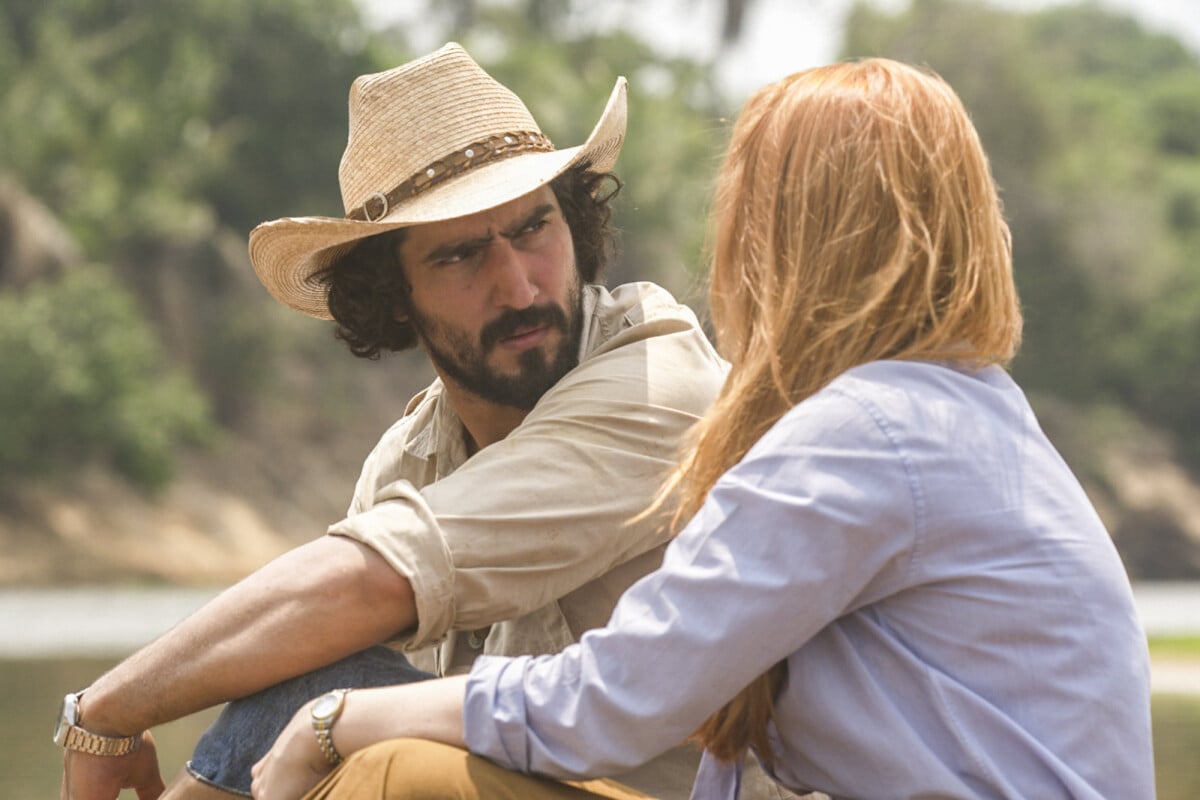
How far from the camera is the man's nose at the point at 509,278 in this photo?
9.80 ft

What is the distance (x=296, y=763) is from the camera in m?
2.13

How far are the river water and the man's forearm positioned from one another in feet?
10.1

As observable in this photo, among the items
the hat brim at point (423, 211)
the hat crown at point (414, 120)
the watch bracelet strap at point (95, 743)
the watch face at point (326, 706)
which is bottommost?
the watch bracelet strap at point (95, 743)

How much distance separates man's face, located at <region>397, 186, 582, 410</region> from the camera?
9.80ft

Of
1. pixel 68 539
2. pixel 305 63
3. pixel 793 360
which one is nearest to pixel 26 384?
pixel 68 539

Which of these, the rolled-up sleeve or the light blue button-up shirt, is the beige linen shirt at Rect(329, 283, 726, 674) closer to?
the rolled-up sleeve

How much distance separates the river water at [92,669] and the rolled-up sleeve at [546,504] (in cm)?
322

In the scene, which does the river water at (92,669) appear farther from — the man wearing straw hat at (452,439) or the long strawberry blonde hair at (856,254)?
the long strawberry blonde hair at (856,254)

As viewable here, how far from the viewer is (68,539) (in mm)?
19531

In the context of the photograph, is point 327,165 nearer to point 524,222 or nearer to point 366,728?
point 524,222

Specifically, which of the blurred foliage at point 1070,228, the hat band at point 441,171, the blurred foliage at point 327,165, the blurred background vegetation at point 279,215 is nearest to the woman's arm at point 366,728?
the hat band at point 441,171

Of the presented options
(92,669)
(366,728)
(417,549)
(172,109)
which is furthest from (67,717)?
(172,109)

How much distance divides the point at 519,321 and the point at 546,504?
55 cm

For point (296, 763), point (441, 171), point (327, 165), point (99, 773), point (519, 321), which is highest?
point (441, 171)
